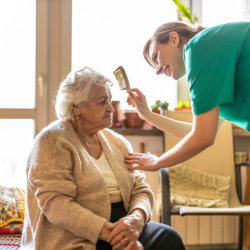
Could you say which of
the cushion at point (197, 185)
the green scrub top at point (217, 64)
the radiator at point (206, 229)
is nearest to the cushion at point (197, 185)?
the cushion at point (197, 185)

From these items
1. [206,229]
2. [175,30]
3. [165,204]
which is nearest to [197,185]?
[206,229]

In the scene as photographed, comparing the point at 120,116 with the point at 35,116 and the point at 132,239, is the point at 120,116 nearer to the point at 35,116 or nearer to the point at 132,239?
the point at 35,116

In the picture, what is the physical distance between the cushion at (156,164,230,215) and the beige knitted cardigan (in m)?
1.22

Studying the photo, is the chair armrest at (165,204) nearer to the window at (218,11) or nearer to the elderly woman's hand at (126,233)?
the elderly woman's hand at (126,233)

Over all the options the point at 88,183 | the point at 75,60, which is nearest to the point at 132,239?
the point at 88,183

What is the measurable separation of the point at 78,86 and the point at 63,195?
49 centimetres

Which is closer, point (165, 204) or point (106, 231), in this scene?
point (106, 231)

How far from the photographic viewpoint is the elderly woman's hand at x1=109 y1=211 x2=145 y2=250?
1495mm

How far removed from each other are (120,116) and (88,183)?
1644 mm

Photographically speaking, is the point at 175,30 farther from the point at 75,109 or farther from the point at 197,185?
the point at 197,185

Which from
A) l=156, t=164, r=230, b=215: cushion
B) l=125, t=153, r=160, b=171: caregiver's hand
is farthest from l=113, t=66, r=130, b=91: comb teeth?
l=156, t=164, r=230, b=215: cushion

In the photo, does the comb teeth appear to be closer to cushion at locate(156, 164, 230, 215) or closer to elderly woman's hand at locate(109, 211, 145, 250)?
elderly woman's hand at locate(109, 211, 145, 250)

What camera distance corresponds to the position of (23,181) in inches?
123

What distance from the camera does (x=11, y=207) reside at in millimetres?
2051
